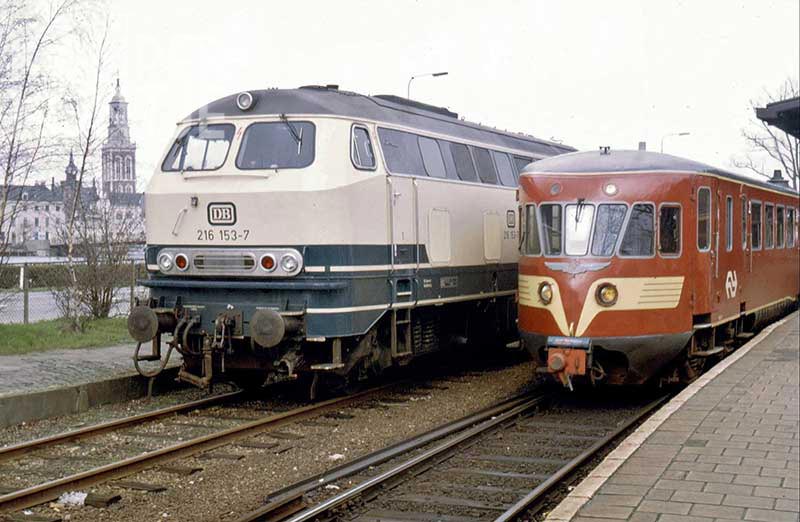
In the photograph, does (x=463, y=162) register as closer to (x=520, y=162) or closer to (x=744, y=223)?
(x=520, y=162)

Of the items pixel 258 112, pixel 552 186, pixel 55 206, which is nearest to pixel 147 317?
pixel 258 112

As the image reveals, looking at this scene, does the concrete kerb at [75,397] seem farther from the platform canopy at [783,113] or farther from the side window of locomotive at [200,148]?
the platform canopy at [783,113]

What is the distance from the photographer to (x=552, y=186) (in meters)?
11.5

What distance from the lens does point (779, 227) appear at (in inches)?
704

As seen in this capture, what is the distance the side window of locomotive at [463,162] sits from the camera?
1368 centimetres

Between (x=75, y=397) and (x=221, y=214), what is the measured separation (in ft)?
9.01

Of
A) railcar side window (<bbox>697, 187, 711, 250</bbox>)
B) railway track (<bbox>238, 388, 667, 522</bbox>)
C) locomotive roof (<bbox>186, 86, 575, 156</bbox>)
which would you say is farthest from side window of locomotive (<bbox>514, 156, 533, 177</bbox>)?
railway track (<bbox>238, 388, 667, 522</bbox>)

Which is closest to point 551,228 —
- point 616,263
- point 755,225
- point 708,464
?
point 616,263

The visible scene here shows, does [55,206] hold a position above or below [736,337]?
above

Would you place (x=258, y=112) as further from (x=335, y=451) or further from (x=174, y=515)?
(x=174, y=515)

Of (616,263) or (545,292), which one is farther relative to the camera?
(545,292)

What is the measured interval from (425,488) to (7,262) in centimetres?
1010

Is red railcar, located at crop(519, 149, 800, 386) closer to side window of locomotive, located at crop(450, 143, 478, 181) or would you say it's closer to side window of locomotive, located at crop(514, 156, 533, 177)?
side window of locomotive, located at crop(450, 143, 478, 181)

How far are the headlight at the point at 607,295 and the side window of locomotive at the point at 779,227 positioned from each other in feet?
26.1
